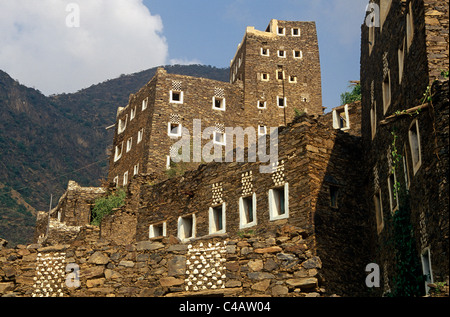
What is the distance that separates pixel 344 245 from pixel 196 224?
743 centimetres

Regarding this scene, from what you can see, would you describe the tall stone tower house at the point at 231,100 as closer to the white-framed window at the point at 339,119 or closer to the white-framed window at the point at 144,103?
the white-framed window at the point at 144,103

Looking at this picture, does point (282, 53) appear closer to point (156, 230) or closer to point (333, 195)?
point (156, 230)

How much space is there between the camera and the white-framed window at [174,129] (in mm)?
46219

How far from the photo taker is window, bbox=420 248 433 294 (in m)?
16.2

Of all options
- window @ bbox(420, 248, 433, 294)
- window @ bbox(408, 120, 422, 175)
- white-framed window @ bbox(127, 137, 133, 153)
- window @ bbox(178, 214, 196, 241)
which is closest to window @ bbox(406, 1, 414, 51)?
window @ bbox(408, 120, 422, 175)

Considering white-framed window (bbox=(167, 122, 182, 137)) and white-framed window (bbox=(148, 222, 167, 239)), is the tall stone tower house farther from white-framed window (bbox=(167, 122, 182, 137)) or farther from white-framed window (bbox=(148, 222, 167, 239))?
white-framed window (bbox=(148, 222, 167, 239))

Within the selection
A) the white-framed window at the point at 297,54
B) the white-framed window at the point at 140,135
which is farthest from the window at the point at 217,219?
the white-framed window at the point at 297,54

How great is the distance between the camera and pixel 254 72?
53.9 m

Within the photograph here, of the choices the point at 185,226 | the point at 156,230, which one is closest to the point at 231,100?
the point at 156,230

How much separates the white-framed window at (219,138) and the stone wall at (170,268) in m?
30.5

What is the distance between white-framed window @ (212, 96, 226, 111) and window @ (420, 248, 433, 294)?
108 ft

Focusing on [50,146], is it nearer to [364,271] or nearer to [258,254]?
[364,271]
